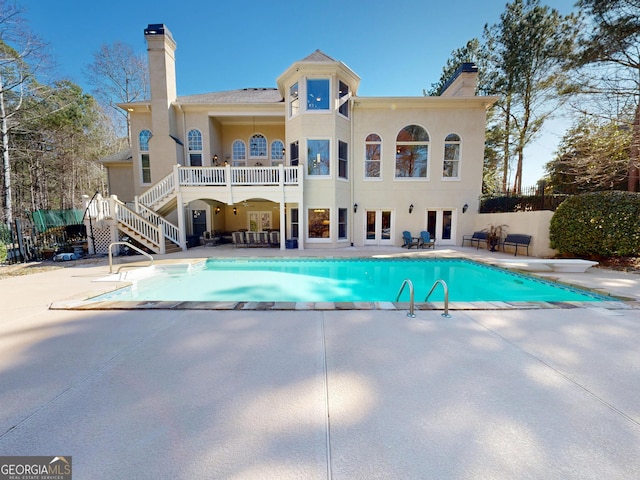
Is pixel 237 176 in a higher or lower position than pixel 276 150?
lower

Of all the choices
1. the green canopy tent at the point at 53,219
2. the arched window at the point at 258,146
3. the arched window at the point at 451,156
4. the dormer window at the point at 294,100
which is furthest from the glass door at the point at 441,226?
the green canopy tent at the point at 53,219

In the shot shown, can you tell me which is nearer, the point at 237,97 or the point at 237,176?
the point at 237,176

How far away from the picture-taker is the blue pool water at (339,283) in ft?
21.1

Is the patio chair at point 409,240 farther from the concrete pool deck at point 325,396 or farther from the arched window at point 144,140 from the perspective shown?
the arched window at point 144,140

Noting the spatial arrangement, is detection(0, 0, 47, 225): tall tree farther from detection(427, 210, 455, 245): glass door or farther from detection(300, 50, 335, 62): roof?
detection(427, 210, 455, 245): glass door

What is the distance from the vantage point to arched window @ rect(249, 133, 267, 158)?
14750mm

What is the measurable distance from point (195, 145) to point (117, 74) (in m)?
14.4

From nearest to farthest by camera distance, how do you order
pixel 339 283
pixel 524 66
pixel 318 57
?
pixel 339 283, pixel 318 57, pixel 524 66

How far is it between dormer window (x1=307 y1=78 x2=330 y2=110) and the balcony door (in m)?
5.55

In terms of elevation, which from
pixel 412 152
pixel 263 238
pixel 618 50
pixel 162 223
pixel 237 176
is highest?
pixel 618 50

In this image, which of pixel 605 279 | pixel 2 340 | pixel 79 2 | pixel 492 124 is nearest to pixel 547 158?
pixel 492 124

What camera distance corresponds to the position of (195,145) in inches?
537

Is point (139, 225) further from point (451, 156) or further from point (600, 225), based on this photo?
point (600, 225)

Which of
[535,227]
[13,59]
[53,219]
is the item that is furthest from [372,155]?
[13,59]
